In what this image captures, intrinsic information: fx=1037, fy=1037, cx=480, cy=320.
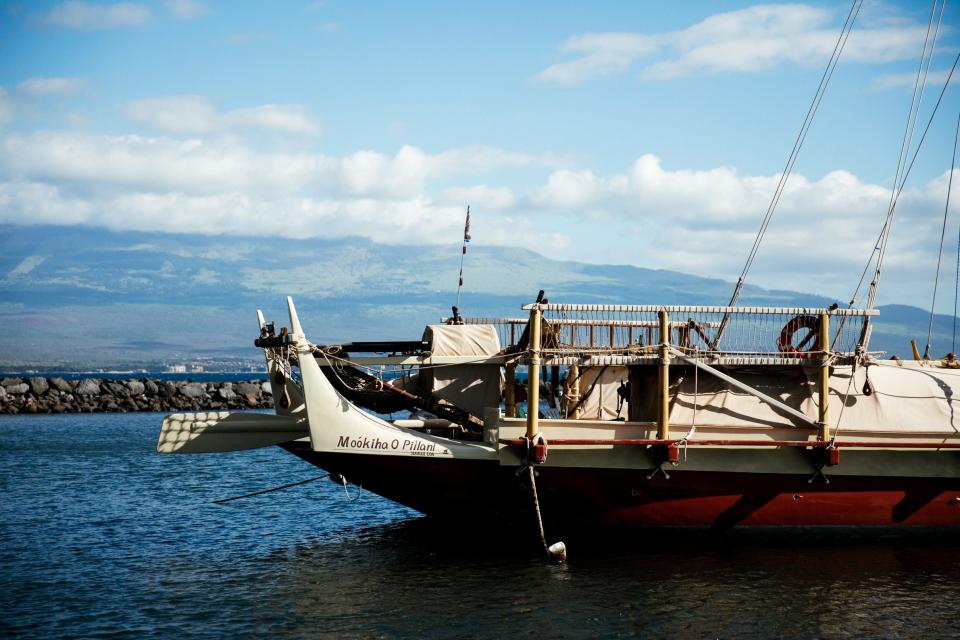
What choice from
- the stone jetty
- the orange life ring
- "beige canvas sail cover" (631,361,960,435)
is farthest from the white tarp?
the stone jetty

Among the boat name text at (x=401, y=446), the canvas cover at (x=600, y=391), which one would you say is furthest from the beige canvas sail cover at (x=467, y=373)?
the boat name text at (x=401, y=446)

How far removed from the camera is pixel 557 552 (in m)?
19.6

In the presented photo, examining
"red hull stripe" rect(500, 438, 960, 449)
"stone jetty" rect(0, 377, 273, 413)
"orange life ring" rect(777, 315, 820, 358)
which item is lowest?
"stone jetty" rect(0, 377, 273, 413)

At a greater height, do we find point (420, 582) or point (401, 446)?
point (401, 446)

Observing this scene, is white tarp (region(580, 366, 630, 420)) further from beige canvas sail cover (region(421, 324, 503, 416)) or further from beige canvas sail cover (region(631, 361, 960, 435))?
beige canvas sail cover (region(421, 324, 503, 416))

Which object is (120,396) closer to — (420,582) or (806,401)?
(420,582)

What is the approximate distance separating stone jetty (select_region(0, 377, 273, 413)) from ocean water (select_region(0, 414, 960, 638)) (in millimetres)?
53228

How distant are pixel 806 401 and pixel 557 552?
19.4ft

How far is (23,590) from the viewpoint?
1919 centimetres

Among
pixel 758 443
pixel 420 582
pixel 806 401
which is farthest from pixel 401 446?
pixel 806 401

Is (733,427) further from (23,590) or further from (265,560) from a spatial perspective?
(23,590)

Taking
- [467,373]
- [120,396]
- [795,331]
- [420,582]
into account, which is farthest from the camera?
Answer: [120,396]

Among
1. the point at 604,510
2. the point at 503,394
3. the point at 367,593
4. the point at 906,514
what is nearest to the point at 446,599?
the point at 367,593

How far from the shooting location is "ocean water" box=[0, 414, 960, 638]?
1650 centimetres
